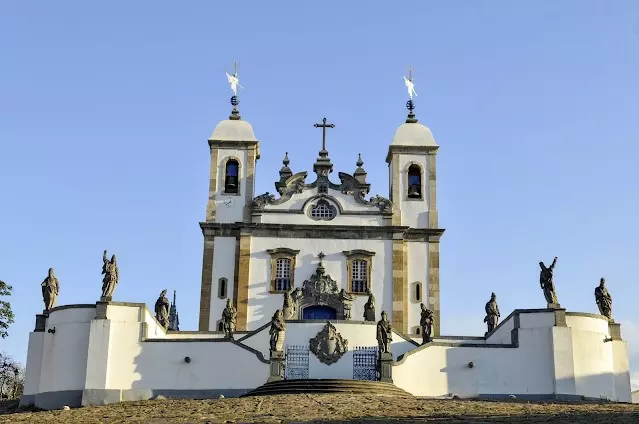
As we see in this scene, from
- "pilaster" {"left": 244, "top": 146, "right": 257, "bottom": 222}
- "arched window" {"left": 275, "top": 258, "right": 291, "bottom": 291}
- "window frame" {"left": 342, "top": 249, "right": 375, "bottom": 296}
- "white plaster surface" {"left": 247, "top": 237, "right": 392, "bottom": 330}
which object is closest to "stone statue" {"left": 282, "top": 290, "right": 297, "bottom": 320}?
"arched window" {"left": 275, "top": 258, "right": 291, "bottom": 291}

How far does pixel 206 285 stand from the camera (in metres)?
39.5

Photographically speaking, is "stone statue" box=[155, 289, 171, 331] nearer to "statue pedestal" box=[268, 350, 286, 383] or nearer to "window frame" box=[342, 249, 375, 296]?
"statue pedestal" box=[268, 350, 286, 383]

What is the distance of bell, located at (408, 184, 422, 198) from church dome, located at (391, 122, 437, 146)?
1963 millimetres

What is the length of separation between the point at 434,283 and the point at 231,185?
9.55 m

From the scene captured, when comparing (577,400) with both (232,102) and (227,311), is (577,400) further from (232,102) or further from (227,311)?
(232,102)

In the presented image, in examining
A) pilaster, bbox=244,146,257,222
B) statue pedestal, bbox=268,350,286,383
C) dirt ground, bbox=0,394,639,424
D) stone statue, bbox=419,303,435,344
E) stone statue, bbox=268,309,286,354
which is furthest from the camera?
pilaster, bbox=244,146,257,222

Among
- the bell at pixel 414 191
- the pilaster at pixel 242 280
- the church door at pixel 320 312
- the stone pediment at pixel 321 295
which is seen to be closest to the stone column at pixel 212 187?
the pilaster at pixel 242 280

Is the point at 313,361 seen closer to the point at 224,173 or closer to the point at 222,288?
the point at 222,288

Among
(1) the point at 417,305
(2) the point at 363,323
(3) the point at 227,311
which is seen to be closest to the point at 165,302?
(3) the point at 227,311

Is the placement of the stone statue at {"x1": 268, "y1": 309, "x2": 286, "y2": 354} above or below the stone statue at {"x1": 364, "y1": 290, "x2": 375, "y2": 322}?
below

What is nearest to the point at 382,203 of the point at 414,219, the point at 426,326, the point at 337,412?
the point at 414,219

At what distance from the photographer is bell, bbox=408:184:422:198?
138 feet

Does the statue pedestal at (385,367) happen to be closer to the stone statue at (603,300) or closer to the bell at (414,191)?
the stone statue at (603,300)

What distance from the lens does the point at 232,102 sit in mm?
44812
